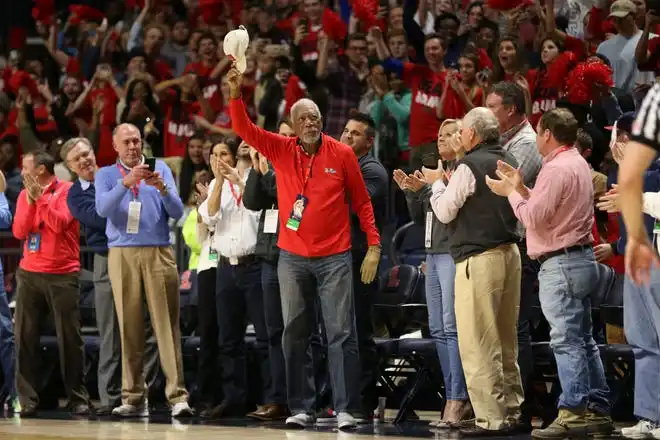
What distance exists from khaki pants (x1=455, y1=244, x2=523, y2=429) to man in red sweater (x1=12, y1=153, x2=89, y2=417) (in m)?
3.29

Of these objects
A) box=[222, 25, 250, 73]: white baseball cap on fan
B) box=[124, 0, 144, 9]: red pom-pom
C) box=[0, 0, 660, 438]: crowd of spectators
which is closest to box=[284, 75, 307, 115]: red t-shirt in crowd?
box=[0, 0, 660, 438]: crowd of spectators

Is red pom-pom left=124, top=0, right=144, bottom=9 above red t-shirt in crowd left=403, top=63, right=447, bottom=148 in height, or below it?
above

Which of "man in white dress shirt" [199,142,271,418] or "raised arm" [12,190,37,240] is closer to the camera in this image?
"man in white dress shirt" [199,142,271,418]

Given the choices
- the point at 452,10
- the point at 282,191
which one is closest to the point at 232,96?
the point at 282,191

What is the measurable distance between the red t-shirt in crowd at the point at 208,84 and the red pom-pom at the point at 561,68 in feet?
14.0

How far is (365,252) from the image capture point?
848 cm

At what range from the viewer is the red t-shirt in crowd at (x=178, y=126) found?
13039 millimetres

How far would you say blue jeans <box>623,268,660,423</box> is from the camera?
6.89m

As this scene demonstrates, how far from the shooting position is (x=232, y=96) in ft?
25.3

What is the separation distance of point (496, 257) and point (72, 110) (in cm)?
833

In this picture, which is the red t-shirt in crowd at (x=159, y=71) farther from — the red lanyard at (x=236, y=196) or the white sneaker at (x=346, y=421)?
the white sneaker at (x=346, y=421)

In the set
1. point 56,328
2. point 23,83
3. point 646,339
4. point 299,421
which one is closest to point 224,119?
point 23,83

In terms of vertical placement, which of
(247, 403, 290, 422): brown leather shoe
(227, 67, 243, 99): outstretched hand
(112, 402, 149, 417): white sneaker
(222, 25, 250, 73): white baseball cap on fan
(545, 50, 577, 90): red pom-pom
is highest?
(545, 50, 577, 90): red pom-pom

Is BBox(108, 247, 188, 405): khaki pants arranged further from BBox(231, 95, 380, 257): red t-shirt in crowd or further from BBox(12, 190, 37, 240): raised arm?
BBox(231, 95, 380, 257): red t-shirt in crowd
